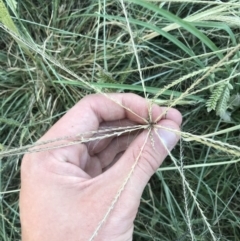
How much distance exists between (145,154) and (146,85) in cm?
45

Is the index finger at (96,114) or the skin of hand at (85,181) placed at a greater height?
the index finger at (96,114)

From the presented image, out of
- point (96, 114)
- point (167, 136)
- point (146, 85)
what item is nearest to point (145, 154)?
Result: point (167, 136)

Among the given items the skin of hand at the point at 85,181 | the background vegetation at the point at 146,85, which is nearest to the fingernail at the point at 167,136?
the skin of hand at the point at 85,181

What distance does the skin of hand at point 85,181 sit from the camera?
799 millimetres

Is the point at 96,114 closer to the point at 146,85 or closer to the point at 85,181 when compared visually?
the point at 85,181

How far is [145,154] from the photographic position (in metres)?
0.80

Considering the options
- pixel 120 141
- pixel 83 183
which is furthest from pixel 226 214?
pixel 83 183

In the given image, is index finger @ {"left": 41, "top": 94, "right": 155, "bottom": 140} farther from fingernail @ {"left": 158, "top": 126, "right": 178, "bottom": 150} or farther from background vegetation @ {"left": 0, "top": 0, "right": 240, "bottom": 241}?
background vegetation @ {"left": 0, "top": 0, "right": 240, "bottom": 241}

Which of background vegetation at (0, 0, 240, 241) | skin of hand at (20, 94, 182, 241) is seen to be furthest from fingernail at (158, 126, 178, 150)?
background vegetation at (0, 0, 240, 241)

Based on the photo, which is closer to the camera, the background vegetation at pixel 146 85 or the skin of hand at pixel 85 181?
the skin of hand at pixel 85 181

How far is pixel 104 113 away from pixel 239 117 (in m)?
0.39

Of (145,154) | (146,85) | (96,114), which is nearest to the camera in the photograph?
(145,154)

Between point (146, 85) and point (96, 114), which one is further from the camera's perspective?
point (146, 85)

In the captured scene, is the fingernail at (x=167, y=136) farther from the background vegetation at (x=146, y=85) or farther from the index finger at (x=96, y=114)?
the background vegetation at (x=146, y=85)
